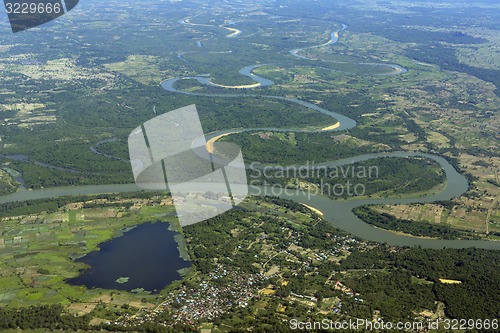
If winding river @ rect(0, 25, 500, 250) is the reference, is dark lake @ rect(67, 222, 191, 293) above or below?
above

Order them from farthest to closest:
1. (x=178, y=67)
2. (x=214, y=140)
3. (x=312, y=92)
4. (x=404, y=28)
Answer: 1. (x=404, y=28)
2. (x=178, y=67)
3. (x=312, y=92)
4. (x=214, y=140)

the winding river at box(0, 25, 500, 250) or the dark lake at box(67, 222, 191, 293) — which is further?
the winding river at box(0, 25, 500, 250)

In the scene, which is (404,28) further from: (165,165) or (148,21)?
(165,165)

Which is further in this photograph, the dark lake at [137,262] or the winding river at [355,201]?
the winding river at [355,201]

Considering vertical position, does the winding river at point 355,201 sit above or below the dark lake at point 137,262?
below

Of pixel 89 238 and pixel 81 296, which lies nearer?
pixel 81 296

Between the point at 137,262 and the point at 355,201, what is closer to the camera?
the point at 137,262

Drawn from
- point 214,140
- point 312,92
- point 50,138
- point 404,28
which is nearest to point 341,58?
point 312,92

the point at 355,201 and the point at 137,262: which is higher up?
the point at 137,262
